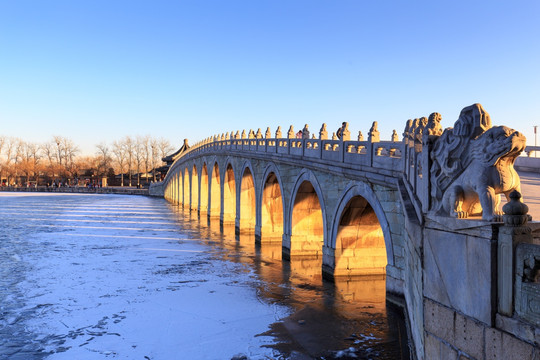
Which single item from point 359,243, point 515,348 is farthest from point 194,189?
point 515,348

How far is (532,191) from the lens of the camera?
26.0 ft

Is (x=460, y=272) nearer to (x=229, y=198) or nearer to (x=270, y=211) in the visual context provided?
(x=270, y=211)

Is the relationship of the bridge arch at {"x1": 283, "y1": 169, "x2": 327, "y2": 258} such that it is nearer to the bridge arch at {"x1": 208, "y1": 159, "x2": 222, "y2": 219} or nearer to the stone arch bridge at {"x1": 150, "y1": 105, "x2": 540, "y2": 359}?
the stone arch bridge at {"x1": 150, "y1": 105, "x2": 540, "y2": 359}

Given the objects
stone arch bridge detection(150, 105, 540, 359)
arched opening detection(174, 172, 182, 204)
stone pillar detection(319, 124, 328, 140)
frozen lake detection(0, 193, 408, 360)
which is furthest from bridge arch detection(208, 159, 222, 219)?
stone pillar detection(319, 124, 328, 140)

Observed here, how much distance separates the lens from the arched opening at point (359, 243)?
1323cm

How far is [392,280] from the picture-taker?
35.1 feet

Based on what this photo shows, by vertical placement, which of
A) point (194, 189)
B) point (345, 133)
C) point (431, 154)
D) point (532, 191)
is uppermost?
point (345, 133)

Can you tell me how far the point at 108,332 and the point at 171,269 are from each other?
19.6 ft

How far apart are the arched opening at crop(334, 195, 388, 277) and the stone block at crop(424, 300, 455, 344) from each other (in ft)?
24.2

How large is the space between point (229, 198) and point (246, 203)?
5507 mm

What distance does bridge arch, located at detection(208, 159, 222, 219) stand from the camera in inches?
1320

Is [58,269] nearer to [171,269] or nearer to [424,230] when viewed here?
[171,269]

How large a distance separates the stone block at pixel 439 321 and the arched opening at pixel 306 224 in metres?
11.2

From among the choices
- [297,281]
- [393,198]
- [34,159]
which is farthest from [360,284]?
[34,159]
